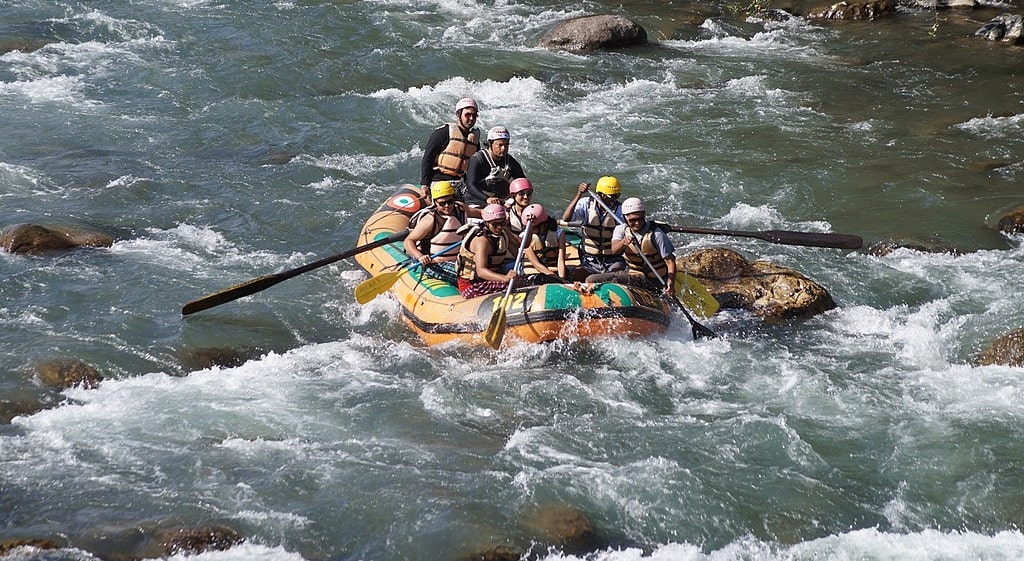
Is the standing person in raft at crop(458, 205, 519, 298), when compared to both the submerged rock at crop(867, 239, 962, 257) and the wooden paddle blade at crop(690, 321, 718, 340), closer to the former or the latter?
the wooden paddle blade at crop(690, 321, 718, 340)

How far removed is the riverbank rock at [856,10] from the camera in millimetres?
20719

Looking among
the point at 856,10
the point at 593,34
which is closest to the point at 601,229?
the point at 593,34

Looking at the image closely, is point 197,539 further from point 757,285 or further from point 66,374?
point 757,285

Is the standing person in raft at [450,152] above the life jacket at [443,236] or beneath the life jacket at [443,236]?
above

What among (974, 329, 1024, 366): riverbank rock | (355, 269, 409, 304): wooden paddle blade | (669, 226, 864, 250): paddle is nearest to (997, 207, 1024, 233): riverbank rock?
(669, 226, 864, 250): paddle

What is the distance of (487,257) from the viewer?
942 cm

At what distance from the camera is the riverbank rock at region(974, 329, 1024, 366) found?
8602 mm

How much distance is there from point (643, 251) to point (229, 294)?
3566 millimetres

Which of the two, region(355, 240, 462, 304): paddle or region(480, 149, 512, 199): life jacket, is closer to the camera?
region(355, 240, 462, 304): paddle

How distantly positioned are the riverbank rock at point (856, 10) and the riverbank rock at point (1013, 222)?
997 cm

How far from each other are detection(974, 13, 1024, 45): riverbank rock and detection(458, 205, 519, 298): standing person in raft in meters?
12.7

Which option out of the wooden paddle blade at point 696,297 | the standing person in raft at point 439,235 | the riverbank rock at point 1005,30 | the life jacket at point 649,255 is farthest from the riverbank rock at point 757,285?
the riverbank rock at point 1005,30

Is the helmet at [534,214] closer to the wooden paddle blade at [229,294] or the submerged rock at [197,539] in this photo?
the wooden paddle blade at [229,294]

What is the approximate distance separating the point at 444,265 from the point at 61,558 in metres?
4.70
